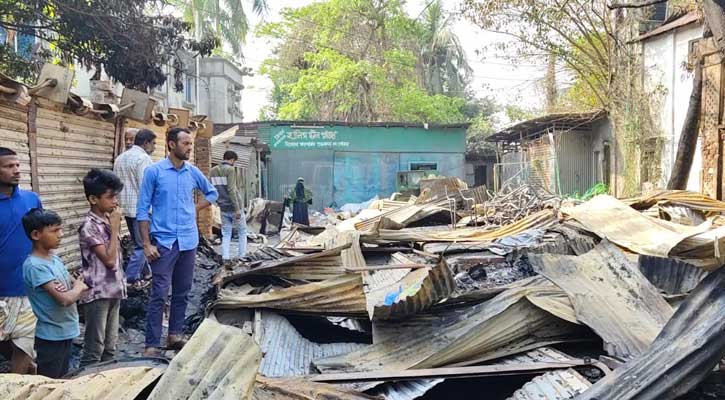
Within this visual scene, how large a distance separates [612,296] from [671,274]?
892 mm

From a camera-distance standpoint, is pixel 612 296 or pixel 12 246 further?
pixel 612 296

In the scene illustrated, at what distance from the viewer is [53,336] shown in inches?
117

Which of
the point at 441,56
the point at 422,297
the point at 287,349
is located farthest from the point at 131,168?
the point at 441,56

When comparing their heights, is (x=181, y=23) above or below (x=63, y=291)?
→ above

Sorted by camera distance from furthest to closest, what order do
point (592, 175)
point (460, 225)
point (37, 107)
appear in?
point (592, 175), point (460, 225), point (37, 107)

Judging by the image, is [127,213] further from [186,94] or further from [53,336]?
[186,94]

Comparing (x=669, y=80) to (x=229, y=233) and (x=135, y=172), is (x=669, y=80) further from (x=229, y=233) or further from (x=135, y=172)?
(x=135, y=172)

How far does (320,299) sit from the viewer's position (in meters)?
4.14

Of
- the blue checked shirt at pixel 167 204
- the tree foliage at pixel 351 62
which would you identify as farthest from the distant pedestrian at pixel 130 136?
the tree foliage at pixel 351 62

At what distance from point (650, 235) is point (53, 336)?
3.79 metres

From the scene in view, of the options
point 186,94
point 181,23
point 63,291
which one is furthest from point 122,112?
point 186,94

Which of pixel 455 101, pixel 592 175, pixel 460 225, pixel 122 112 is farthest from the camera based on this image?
pixel 455 101

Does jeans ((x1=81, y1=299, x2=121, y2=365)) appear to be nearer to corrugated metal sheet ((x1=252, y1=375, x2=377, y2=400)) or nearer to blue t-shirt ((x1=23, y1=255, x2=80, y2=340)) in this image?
blue t-shirt ((x1=23, y1=255, x2=80, y2=340))

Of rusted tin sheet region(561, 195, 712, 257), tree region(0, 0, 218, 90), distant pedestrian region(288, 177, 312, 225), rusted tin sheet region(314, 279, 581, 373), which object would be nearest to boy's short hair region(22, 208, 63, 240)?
rusted tin sheet region(314, 279, 581, 373)
